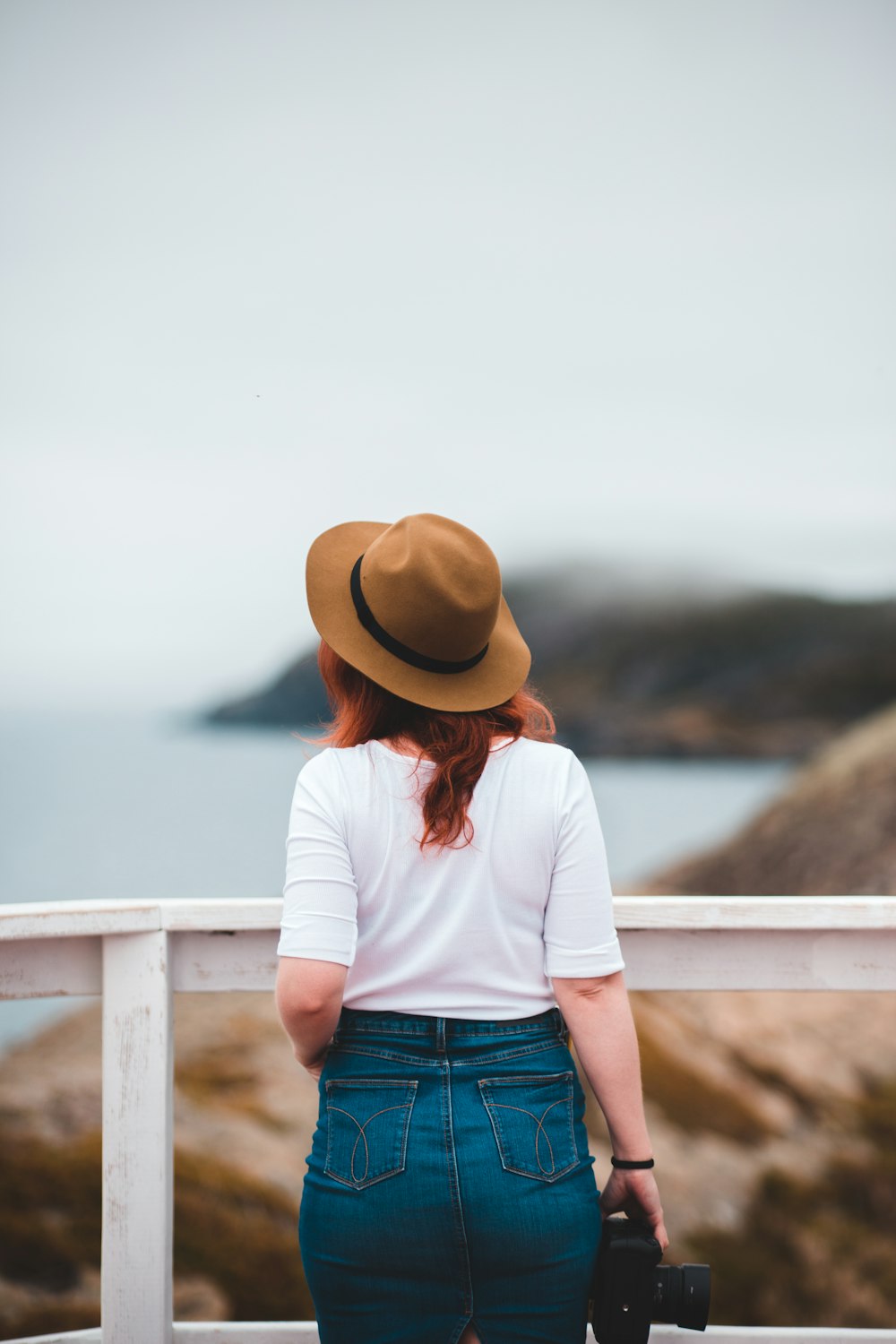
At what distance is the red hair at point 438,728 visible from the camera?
3.08 feet

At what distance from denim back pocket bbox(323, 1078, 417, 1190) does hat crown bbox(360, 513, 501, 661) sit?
1.30 ft

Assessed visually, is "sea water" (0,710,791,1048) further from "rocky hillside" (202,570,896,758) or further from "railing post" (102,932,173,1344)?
"railing post" (102,932,173,1344)

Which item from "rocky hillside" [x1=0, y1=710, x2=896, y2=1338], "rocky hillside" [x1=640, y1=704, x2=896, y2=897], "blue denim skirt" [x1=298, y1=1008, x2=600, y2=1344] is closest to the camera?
"blue denim skirt" [x1=298, y1=1008, x2=600, y2=1344]

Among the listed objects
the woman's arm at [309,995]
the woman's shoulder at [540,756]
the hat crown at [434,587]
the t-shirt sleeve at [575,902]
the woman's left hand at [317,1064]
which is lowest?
the woman's left hand at [317,1064]

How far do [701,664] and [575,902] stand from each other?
327 inches

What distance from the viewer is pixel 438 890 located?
0.95 meters

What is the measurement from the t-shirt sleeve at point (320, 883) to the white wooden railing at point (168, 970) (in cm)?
32

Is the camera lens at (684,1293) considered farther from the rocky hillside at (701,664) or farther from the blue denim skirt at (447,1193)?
the rocky hillside at (701,664)

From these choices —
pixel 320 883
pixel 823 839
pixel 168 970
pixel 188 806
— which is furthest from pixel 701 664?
pixel 320 883

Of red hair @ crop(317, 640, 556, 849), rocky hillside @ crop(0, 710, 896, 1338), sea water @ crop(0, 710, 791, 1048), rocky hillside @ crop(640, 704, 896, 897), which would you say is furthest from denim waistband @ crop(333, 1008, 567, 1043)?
rocky hillside @ crop(640, 704, 896, 897)

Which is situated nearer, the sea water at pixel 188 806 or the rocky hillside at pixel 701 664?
the sea water at pixel 188 806

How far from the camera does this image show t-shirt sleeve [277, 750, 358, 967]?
93 centimetres

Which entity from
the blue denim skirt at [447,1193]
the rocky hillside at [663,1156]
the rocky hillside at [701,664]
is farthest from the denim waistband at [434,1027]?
the rocky hillside at [701,664]

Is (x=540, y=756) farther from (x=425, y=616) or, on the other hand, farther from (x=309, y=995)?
(x=309, y=995)
